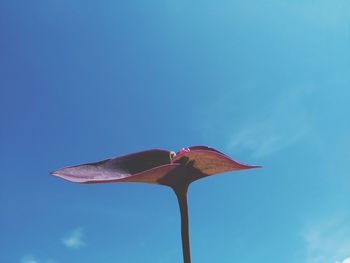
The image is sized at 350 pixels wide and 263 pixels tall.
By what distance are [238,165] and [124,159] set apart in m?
0.22

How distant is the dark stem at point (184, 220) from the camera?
0.66 metres

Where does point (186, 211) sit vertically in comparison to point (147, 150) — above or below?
below

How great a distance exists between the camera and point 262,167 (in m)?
0.76

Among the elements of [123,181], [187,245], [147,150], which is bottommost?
[187,245]

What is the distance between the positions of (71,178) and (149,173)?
0.13m

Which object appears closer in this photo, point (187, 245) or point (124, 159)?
point (187, 245)

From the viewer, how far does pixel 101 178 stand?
0.72 metres

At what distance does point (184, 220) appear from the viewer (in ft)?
2.39

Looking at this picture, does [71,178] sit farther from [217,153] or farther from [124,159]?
[217,153]

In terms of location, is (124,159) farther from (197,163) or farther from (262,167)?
(262,167)

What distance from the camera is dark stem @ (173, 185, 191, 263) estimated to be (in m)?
0.66

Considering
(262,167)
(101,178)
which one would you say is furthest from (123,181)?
(262,167)

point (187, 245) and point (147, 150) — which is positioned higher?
point (147, 150)

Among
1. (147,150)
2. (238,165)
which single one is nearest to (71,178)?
(147,150)
